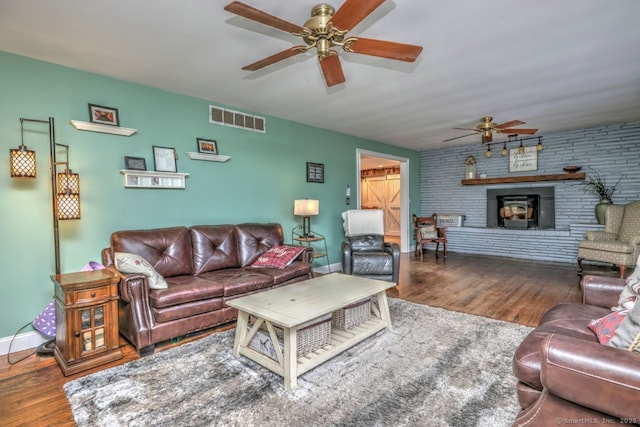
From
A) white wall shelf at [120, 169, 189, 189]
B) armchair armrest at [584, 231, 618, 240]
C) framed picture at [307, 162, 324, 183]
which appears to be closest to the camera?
white wall shelf at [120, 169, 189, 189]

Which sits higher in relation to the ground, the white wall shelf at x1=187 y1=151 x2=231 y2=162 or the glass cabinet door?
the white wall shelf at x1=187 y1=151 x2=231 y2=162

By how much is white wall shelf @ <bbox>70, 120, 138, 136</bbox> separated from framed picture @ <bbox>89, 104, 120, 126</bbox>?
0.05 meters

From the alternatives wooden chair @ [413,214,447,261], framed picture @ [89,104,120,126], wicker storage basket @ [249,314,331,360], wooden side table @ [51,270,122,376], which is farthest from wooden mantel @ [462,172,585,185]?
wooden side table @ [51,270,122,376]

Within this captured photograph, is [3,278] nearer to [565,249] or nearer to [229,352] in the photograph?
[229,352]

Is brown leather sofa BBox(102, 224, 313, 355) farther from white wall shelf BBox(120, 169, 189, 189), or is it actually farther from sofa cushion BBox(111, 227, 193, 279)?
white wall shelf BBox(120, 169, 189, 189)

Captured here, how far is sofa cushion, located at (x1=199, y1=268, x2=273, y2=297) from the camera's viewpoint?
282 centimetres

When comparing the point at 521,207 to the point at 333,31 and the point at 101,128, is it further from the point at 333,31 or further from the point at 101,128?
the point at 101,128

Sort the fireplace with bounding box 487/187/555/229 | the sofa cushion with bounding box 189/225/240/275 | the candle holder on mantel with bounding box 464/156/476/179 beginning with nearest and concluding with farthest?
1. the sofa cushion with bounding box 189/225/240/275
2. the fireplace with bounding box 487/187/555/229
3. the candle holder on mantel with bounding box 464/156/476/179

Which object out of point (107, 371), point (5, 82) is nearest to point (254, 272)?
point (107, 371)

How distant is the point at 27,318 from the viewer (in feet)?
8.47

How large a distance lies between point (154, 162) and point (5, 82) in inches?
47.8

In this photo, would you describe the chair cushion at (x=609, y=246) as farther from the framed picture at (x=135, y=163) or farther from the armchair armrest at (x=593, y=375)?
the framed picture at (x=135, y=163)

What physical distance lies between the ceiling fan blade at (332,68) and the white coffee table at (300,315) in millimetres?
1655

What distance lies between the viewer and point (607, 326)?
1.47m
